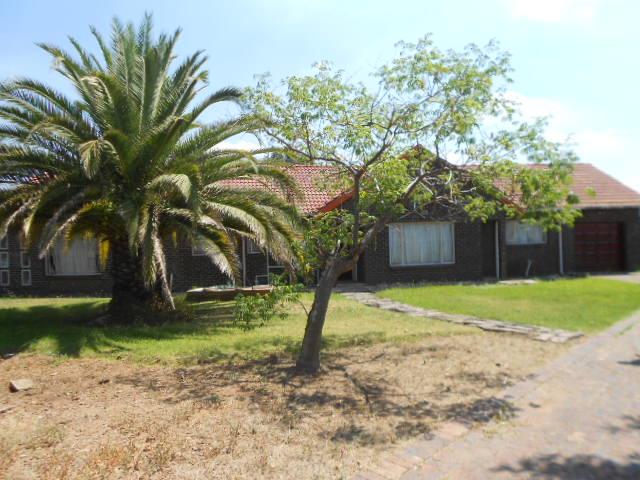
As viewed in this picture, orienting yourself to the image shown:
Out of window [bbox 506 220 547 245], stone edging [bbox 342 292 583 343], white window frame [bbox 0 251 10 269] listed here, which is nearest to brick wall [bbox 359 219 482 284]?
window [bbox 506 220 547 245]

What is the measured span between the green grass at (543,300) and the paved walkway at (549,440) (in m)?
3.77

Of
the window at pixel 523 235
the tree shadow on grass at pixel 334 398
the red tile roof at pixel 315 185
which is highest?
the red tile roof at pixel 315 185

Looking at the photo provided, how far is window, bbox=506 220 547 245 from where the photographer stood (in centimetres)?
2053

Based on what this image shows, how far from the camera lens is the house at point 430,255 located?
56.0 feet

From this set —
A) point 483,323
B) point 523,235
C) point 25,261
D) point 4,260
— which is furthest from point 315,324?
point 523,235

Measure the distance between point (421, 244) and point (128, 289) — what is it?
10.4m

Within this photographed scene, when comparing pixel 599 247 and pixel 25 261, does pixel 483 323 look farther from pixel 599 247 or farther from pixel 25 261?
pixel 25 261

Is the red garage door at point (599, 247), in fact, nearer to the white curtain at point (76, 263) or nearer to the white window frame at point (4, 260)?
the white curtain at point (76, 263)

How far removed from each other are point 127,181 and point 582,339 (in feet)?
28.0

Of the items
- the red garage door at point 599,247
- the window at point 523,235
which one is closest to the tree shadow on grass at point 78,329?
the window at point 523,235

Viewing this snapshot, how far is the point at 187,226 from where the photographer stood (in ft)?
33.3

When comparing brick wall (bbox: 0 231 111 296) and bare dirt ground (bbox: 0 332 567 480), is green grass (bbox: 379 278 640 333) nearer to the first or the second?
bare dirt ground (bbox: 0 332 567 480)

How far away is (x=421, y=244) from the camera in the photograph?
1841 cm

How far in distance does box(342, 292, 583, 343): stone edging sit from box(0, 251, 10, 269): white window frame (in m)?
11.1
